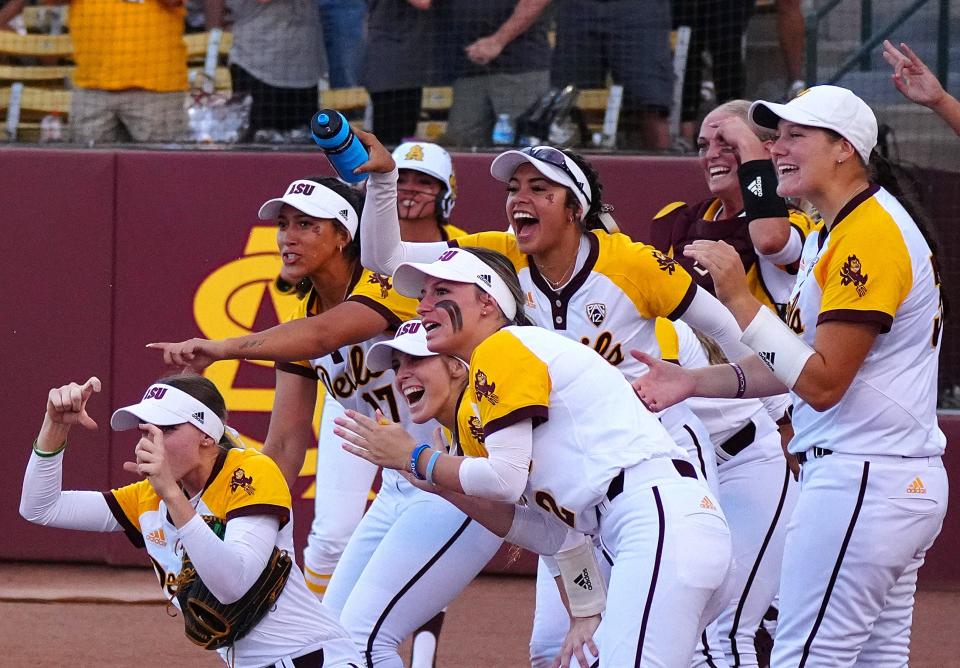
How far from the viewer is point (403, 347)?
3805 millimetres

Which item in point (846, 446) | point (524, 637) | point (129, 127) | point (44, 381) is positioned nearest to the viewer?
point (846, 446)

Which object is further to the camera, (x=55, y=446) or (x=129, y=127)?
(x=129, y=127)

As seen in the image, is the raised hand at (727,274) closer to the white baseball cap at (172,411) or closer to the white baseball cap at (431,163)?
the white baseball cap at (172,411)

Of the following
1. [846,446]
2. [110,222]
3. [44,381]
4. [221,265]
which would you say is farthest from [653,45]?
[846,446]

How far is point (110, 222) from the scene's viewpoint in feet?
24.3

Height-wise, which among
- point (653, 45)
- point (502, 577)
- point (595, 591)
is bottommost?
point (502, 577)

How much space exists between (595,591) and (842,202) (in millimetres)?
1201

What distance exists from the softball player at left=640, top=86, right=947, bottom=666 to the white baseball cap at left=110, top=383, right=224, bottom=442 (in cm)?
121

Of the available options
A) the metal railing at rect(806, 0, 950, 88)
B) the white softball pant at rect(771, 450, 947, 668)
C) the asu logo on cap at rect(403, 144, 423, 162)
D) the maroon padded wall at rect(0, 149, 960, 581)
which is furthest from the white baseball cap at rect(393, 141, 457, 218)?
the metal railing at rect(806, 0, 950, 88)

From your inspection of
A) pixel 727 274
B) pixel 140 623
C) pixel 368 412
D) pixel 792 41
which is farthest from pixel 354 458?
pixel 792 41

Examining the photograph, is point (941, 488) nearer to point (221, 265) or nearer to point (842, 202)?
point (842, 202)

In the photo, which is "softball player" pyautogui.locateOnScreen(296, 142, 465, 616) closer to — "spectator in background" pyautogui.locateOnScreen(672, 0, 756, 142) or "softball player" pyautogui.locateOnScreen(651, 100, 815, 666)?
"softball player" pyautogui.locateOnScreen(651, 100, 815, 666)

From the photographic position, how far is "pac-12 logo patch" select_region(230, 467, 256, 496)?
389cm

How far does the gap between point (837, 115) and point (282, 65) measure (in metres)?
4.71
